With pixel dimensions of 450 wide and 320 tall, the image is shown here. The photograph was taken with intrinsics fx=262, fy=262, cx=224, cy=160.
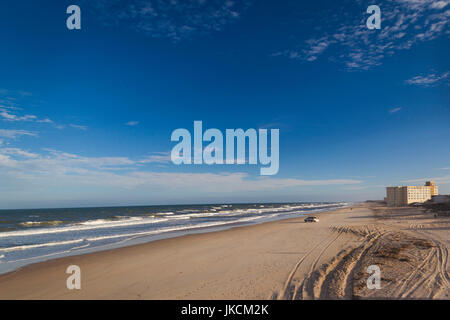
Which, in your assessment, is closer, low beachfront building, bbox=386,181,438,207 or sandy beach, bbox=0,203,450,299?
sandy beach, bbox=0,203,450,299

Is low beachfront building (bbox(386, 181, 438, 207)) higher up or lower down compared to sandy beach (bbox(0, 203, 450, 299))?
lower down

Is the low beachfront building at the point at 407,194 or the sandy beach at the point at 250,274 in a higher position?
the sandy beach at the point at 250,274

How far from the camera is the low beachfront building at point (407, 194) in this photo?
8094 centimetres

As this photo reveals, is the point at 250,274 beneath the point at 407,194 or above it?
above

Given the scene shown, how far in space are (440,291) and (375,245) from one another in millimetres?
7214

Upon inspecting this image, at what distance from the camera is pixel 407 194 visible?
266ft

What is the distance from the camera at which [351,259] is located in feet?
34.3

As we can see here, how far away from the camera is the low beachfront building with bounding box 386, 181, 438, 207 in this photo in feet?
266

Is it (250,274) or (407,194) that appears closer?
(250,274)

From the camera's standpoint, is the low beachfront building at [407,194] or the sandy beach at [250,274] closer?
the sandy beach at [250,274]
